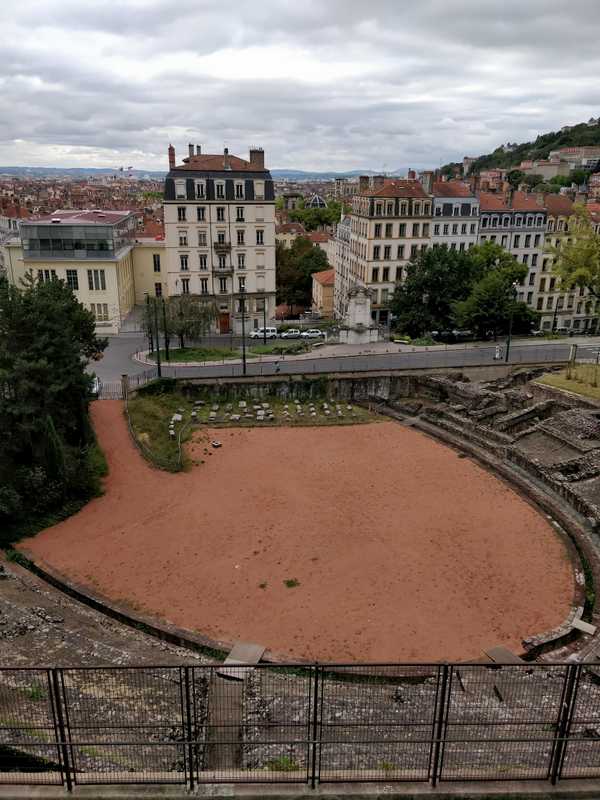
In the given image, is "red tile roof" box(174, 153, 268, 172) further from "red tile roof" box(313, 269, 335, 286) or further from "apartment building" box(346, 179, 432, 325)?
"red tile roof" box(313, 269, 335, 286)

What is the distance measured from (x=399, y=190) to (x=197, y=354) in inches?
1036

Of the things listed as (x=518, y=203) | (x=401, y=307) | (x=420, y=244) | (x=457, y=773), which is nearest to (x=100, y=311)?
(x=401, y=307)

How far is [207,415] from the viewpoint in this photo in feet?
124

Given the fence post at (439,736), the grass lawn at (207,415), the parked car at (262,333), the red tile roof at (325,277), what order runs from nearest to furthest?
the fence post at (439,736) < the grass lawn at (207,415) < the parked car at (262,333) < the red tile roof at (325,277)

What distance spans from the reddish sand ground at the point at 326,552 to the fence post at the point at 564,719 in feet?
25.4

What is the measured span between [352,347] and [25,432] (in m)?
29.1

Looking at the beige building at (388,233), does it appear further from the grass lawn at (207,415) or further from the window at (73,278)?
the window at (73,278)

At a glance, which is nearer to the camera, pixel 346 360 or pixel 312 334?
pixel 346 360

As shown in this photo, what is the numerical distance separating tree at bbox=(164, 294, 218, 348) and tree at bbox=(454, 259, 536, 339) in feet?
69.4

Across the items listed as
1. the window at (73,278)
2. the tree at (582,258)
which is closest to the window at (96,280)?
the window at (73,278)

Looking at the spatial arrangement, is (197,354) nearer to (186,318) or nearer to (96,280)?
(186,318)

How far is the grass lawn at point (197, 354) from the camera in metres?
44.9

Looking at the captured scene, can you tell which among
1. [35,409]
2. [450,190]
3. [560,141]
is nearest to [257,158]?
[450,190]

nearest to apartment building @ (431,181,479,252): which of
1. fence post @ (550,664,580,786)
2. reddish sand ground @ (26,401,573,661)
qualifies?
reddish sand ground @ (26,401,573,661)
